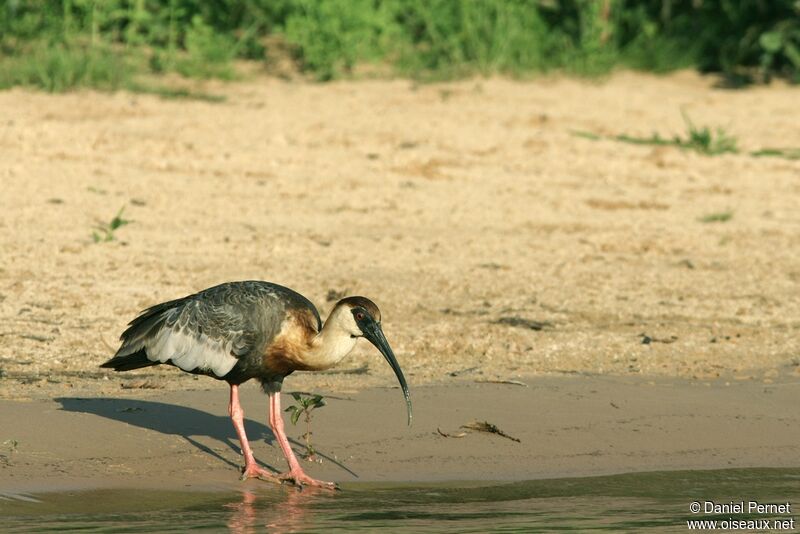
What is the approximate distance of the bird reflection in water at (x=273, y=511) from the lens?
227 inches

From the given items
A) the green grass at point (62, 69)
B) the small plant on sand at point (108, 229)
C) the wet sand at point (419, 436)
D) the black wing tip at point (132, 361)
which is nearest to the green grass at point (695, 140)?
the green grass at point (62, 69)

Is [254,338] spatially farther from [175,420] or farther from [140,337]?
[175,420]

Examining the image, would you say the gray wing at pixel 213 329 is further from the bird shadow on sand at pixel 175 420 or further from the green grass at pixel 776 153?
the green grass at pixel 776 153

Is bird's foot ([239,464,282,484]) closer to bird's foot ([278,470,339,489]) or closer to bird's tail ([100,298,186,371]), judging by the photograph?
bird's foot ([278,470,339,489])

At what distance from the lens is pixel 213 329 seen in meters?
6.19

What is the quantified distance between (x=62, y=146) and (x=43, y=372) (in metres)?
4.44

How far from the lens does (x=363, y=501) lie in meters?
6.03

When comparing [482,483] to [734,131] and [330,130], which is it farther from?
[734,131]

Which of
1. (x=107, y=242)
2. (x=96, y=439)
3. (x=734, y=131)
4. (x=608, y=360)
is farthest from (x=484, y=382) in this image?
(x=734, y=131)

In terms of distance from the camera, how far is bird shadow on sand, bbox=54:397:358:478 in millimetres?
6539

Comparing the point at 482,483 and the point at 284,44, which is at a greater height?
the point at 284,44

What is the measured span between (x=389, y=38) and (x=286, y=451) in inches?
338

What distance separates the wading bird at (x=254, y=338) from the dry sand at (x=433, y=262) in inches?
13.2

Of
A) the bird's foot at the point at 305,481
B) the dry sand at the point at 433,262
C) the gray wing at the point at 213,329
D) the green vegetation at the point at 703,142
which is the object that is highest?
the gray wing at the point at 213,329
